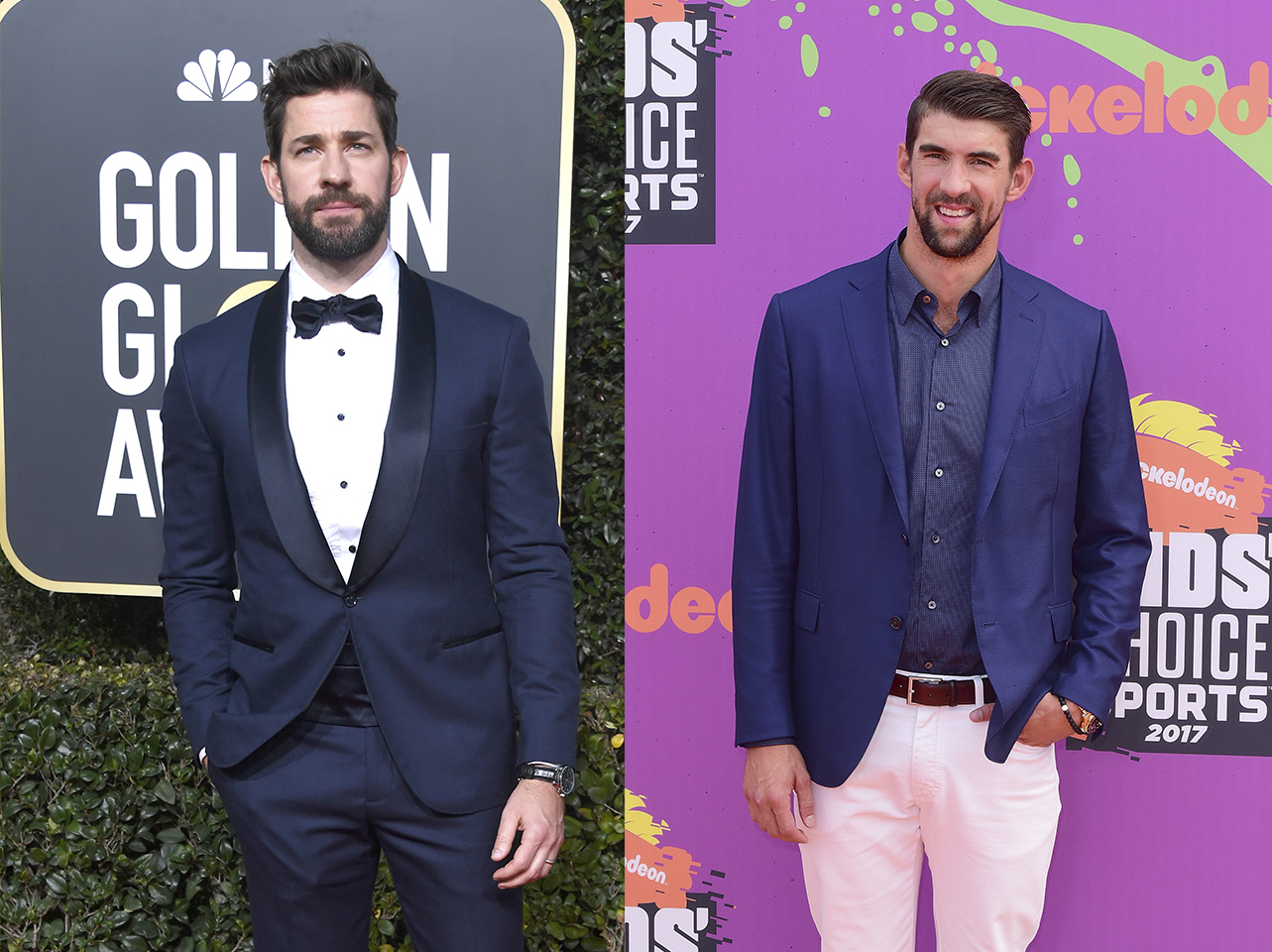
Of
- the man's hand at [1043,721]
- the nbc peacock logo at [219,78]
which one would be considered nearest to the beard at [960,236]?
the man's hand at [1043,721]

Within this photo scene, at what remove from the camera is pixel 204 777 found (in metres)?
2.92

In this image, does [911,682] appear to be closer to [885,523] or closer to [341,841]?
[885,523]

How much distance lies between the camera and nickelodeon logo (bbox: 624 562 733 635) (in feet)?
9.30

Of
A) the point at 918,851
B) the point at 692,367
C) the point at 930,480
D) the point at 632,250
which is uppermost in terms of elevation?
the point at 632,250

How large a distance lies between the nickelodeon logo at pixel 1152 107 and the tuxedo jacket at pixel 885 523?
0.68 meters

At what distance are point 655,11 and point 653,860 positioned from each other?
2189mm

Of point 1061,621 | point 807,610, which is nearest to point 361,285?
point 807,610

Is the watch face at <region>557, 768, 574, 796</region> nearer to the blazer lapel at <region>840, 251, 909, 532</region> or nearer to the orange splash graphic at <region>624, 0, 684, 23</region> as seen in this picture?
the blazer lapel at <region>840, 251, 909, 532</region>

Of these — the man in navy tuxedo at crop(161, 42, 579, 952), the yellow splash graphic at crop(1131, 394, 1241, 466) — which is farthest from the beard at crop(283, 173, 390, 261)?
the yellow splash graphic at crop(1131, 394, 1241, 466)

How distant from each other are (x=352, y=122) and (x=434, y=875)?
54.6 inches

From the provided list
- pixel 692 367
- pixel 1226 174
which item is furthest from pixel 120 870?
pixel 1226 174

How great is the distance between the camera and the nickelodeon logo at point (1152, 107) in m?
2.62

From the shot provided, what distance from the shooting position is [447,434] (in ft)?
6.41

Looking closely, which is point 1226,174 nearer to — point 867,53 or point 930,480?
point 867,53
